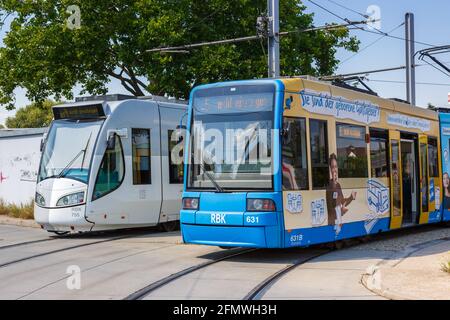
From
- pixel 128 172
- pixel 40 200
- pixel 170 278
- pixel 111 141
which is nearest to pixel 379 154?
pixel 128 172

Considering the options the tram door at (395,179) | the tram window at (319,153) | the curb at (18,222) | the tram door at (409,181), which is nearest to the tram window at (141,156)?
the curb at (18,222)

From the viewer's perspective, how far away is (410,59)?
25.7m

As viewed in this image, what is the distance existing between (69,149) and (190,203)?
497 centimetres

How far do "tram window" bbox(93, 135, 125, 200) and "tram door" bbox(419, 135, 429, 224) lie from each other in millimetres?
7257

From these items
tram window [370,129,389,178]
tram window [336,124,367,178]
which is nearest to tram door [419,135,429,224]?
tram window [370,129,389,178]

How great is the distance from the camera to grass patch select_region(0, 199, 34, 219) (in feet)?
70.4

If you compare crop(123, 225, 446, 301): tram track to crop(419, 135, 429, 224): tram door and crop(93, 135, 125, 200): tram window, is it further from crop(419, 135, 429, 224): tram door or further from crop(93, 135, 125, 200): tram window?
crop(93, 135, 125, 200): tram window

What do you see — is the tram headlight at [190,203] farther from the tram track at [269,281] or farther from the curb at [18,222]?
the curb at [18,222]

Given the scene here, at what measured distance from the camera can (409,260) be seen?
11445mm

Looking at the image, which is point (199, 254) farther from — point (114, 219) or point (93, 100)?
point (93, 100)

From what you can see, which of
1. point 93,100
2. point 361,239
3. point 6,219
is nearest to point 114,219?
point 93,100

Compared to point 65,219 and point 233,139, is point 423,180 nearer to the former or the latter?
point 233,139
